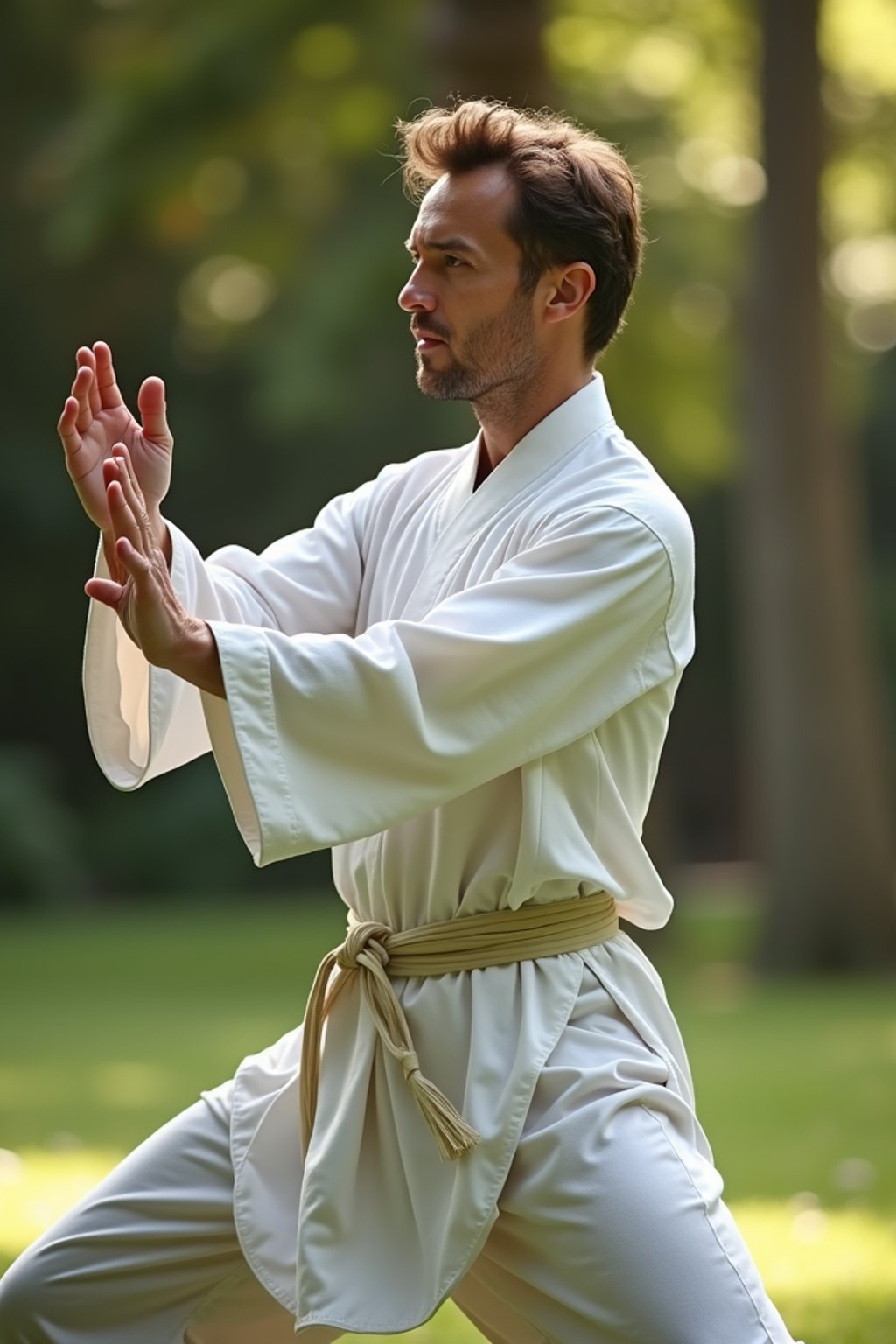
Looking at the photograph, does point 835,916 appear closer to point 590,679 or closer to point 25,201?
point 590,679

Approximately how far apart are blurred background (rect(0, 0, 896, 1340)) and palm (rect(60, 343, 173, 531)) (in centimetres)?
348

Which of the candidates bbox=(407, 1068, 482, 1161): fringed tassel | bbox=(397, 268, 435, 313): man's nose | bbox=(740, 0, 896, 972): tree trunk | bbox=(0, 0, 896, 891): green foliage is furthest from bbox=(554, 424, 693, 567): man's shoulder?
bbox=(740, 0, 896, 972): tree trunk

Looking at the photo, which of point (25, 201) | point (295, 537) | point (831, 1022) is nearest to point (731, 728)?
point (25, 201)

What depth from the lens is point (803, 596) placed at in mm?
12055

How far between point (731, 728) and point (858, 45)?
8941 mm

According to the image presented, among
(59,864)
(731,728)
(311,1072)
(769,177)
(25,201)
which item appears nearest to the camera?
(311,1072)

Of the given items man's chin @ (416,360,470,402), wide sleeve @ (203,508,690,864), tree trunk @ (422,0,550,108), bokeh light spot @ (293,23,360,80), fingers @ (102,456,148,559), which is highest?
bokeh light spot @ (293,23,360,80)

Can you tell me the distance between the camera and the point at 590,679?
258 centimetres

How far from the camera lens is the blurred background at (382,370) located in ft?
38.9

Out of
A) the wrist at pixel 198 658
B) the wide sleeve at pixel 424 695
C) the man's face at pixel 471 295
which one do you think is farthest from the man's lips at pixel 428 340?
the wrist at pixel 198 658

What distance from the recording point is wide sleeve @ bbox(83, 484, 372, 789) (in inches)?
113

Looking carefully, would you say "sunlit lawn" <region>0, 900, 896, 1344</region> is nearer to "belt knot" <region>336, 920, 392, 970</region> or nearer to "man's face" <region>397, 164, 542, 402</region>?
"belt knot" <region>336, 920, 392, 970</region>

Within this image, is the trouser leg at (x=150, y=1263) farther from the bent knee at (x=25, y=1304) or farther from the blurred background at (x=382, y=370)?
the blurred background at (x=382, y=370)

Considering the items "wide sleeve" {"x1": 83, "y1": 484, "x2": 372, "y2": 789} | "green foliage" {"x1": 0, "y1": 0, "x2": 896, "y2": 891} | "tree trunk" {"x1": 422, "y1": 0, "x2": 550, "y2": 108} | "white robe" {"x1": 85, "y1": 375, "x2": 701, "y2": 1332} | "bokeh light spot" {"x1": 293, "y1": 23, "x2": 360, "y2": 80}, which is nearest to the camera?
"white robe" {"x1": 85, "y1": 375, "x2": 701, "y2": 1332}
